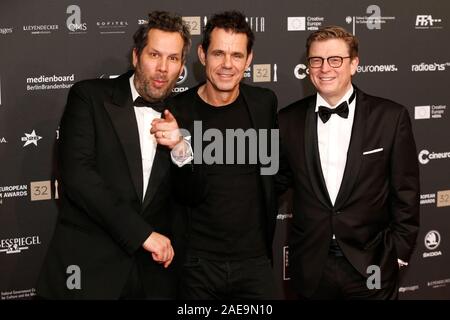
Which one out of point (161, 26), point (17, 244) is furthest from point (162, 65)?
point (17, 244)

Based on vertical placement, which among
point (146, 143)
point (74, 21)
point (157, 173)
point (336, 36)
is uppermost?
point (74, 21)

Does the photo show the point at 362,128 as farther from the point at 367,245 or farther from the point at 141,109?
the point at 141,109

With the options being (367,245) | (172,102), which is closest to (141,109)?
(172,102)

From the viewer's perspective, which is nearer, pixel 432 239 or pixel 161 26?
pixel 161 26

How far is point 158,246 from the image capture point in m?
2.93

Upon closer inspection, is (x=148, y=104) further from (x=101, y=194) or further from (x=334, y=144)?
(x=334, y=144)

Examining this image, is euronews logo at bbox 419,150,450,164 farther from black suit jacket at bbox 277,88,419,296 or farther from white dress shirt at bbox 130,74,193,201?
white dress shirt at bbox 130,74,193,201

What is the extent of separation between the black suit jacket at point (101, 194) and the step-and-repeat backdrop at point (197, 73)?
0.80 m

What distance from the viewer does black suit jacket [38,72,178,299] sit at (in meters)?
2.94

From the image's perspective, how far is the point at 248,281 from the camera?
3.24m

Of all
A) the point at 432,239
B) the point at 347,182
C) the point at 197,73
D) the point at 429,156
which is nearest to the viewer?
the point at 347,182

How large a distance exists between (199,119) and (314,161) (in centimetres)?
61

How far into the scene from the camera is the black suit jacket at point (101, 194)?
2938 mm

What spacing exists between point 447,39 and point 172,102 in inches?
93.8
